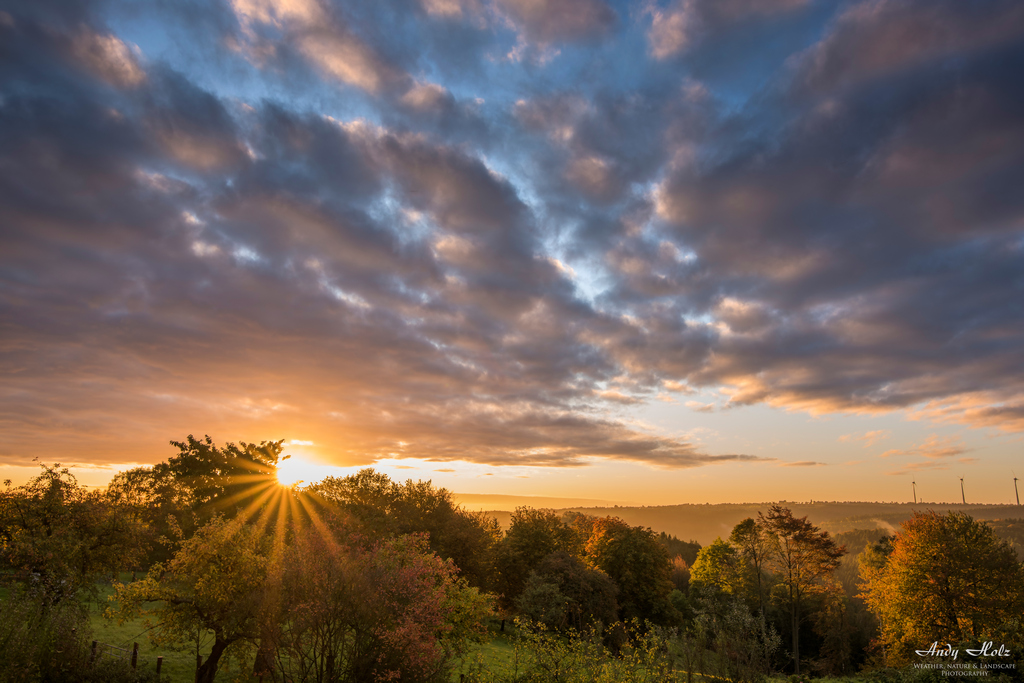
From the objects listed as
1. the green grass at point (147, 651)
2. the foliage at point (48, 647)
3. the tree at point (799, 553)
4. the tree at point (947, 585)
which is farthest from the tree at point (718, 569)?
the foliage at point (48, 647)

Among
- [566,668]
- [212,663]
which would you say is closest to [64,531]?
[212,663]

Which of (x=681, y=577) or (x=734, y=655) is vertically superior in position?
(x=734, y=655)

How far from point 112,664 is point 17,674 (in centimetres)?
704

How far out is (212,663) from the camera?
69.4 ft

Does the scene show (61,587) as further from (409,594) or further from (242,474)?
(242,474)

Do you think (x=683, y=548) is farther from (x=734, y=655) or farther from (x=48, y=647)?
(x=48, y=647)

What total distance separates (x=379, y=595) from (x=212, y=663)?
1060 centimetres

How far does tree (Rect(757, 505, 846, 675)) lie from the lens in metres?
60.5

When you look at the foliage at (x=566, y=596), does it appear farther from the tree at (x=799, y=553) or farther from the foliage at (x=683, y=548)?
the foliage at (x=683, y=548)

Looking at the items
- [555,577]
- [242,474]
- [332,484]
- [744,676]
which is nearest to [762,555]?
[555,577]

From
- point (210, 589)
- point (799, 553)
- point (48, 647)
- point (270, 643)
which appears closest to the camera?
point (270, 643)

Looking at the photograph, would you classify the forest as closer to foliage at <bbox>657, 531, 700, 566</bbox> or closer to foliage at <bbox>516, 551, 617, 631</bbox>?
Answer: foliage at <bbox>516, 551, 617, 631</bbox>

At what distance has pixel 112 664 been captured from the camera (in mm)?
22953

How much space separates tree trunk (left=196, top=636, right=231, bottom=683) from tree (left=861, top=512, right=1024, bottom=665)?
48.9m
